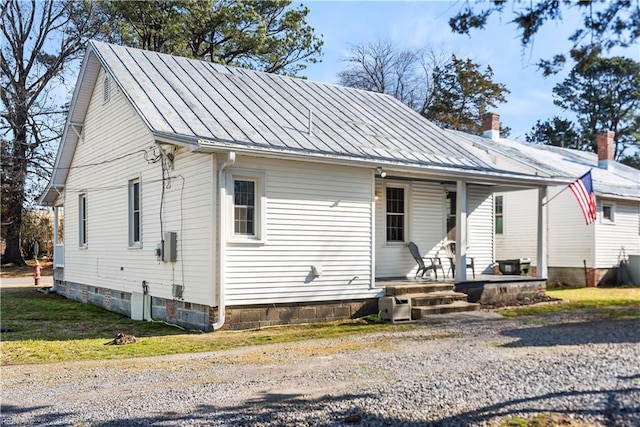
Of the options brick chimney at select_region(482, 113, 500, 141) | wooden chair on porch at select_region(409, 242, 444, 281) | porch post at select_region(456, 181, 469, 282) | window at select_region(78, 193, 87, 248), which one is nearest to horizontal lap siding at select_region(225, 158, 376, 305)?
wooden chair on porch at select_region(409, 242, 444, 281)

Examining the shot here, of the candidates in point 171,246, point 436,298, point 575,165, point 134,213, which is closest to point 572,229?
point 575,165

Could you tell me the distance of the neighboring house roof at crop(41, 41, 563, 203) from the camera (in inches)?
450

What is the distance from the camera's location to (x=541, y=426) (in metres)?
4.93

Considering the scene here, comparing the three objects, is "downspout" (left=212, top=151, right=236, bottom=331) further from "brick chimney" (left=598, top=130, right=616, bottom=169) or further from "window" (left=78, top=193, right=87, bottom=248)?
"brick chimney" (left=598, top=130, right=616, bottom=169)

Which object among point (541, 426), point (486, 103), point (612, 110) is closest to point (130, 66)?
point (541, 426)

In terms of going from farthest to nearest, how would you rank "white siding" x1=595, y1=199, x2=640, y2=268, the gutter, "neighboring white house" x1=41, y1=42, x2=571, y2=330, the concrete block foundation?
"white siding" x1=595, y1=199, x2=640, y2=268, "neighboring white house" x1=41, y1=42, x2=571, y2=330, the concrete block foundation, the gutter

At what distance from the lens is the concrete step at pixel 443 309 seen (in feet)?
40.0

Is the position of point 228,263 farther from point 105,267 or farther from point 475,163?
point 475,163

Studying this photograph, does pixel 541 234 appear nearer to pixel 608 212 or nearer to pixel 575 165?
pixel 608 212

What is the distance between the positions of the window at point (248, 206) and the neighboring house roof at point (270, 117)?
0.66 m

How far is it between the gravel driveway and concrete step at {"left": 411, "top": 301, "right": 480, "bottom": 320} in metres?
2.52

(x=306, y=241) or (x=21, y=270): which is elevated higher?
(x=306, y=241)

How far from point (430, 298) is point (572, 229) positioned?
36.4 feet

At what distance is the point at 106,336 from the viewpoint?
10.8 meters
